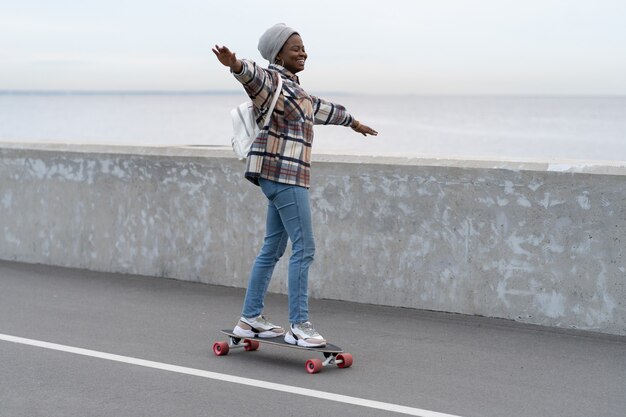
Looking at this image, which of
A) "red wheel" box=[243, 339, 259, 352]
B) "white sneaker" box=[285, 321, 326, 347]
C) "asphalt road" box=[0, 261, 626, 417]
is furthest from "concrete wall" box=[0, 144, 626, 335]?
"white sneaker" box=[285, 321, 326, 347]

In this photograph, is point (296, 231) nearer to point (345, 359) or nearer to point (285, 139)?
point (285, 139)

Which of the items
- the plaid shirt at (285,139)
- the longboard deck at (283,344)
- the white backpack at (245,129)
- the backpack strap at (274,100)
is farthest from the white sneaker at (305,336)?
the backpack strap at (274,100)

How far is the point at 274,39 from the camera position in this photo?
7.14 m

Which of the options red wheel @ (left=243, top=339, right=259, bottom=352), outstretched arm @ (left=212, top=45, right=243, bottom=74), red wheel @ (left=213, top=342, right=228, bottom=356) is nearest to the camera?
outstretched arm @ (left=212, top=45, right=243, bottom=74)

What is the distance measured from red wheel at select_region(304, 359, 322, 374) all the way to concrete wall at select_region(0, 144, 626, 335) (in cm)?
217

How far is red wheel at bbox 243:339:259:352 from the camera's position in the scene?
25.0 ft

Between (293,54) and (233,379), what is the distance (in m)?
2.05

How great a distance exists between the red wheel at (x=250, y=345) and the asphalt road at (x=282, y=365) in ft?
0.17

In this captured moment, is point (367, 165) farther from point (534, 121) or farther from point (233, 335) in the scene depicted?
point (534, 121)

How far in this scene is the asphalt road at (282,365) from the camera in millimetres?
6211

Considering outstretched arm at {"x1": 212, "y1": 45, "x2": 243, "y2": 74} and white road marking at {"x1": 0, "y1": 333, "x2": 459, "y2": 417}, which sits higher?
outstretched arm at {"x1": 212, "y1": 45, "x2": 243, "y2": 74}

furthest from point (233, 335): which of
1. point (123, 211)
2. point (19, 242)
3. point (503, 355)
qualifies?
point (19, 242)

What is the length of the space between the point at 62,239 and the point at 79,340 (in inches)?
144

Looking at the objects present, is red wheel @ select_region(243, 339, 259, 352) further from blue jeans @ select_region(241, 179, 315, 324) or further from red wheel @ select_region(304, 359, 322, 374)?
red wheel @ select_region(304, 359, 322, 374)
